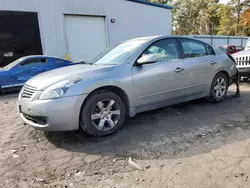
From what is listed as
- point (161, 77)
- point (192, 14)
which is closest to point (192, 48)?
point (161, 77)

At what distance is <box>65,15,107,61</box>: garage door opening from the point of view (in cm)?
1195

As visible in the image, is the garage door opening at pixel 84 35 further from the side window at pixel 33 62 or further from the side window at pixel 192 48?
the side window at pixel 192 48

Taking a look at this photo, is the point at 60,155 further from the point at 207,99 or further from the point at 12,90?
the point at 12,90

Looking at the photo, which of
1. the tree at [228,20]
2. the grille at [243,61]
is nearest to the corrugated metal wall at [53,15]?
the grille at [243,61]

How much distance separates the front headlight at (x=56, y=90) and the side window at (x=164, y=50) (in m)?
1.52

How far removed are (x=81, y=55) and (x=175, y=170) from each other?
35.5ft

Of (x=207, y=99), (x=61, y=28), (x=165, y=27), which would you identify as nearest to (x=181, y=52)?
(x=207, y=99)

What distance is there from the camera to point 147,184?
2357mm

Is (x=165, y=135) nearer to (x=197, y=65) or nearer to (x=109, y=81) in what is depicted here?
(x=109, y=81)

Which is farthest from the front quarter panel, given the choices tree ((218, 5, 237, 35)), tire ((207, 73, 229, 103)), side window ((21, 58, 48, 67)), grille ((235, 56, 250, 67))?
tree ((218, 5, 237, 35))

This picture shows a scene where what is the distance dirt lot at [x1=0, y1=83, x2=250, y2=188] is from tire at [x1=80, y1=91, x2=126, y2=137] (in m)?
0.15

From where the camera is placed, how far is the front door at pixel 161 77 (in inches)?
151

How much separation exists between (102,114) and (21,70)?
5754mm

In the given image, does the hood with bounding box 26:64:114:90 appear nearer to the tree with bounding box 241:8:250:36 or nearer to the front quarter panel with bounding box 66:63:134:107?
the front quarter panel with bounding box 66:63:134:107
